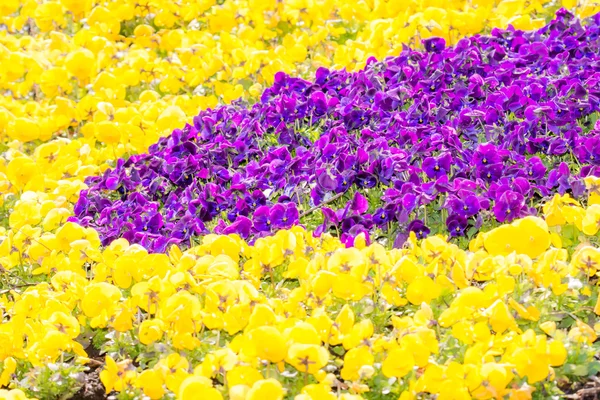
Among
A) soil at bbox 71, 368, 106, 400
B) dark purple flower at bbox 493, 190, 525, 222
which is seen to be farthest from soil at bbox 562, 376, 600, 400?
soil at bbox 71, 368, 106, 400

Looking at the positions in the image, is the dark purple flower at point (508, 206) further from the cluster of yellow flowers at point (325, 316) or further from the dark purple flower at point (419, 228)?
the dark purple flower at point (419, 228)

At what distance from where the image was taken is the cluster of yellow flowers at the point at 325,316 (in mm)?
2709

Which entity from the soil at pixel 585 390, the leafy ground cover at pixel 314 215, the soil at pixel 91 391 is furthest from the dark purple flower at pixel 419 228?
the soil at pixel 91 391

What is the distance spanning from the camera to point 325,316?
289 cm

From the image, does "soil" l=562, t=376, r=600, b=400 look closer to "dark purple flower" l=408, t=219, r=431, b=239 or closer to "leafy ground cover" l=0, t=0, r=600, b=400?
"leafy ground cover" l=0, t=0, r=600, b=400

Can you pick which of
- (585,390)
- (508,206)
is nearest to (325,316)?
(585,390)

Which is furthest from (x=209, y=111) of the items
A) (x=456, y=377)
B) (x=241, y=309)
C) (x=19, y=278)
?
(x=456, y=377)

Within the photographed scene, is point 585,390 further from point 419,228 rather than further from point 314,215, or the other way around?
point 314,215

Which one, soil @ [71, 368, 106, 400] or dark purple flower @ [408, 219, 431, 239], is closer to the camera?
soil @ [71, 368, 106, 400]

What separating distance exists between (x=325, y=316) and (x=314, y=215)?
118 centimetres

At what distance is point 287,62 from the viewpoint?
596cm

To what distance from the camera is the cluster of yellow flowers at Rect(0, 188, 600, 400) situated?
271 cm

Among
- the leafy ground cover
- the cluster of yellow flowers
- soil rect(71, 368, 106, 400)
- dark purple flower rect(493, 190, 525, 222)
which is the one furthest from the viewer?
dark purple flower rect(493, 190, 525, 222)

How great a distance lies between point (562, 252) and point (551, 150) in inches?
37.3
